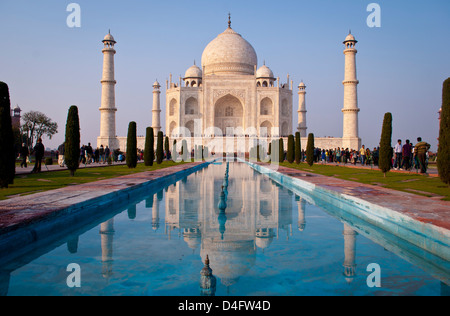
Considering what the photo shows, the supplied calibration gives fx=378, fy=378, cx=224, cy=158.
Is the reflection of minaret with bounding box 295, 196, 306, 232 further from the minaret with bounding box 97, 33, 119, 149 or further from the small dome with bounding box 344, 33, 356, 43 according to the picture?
the small dome with bounding box 344, 33, 356, 43

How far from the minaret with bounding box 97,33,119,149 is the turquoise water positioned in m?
21.8

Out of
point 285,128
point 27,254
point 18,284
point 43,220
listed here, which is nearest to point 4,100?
point 43,220

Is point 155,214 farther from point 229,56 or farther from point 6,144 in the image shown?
point 229,56

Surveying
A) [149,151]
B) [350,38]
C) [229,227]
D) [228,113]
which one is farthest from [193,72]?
[229,227]

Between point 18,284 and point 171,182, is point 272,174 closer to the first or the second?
point 171,182

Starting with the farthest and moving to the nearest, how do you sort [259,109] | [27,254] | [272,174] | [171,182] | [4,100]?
[259,109] → [272,174] → [171,182] → [4,100] → [27,254]

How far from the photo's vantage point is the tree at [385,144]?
832cm

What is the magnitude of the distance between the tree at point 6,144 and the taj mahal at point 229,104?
764 inches

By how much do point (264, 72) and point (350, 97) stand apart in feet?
32.8

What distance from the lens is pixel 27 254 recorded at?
2.50 m

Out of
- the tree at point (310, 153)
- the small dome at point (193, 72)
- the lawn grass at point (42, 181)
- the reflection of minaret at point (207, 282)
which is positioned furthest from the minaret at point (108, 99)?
the reflection of minaret at point (207, 282)

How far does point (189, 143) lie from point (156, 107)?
5155mm

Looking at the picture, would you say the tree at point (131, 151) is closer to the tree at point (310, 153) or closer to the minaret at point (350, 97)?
the tree at point (310, 153)

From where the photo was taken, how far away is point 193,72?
3266 centimetres
